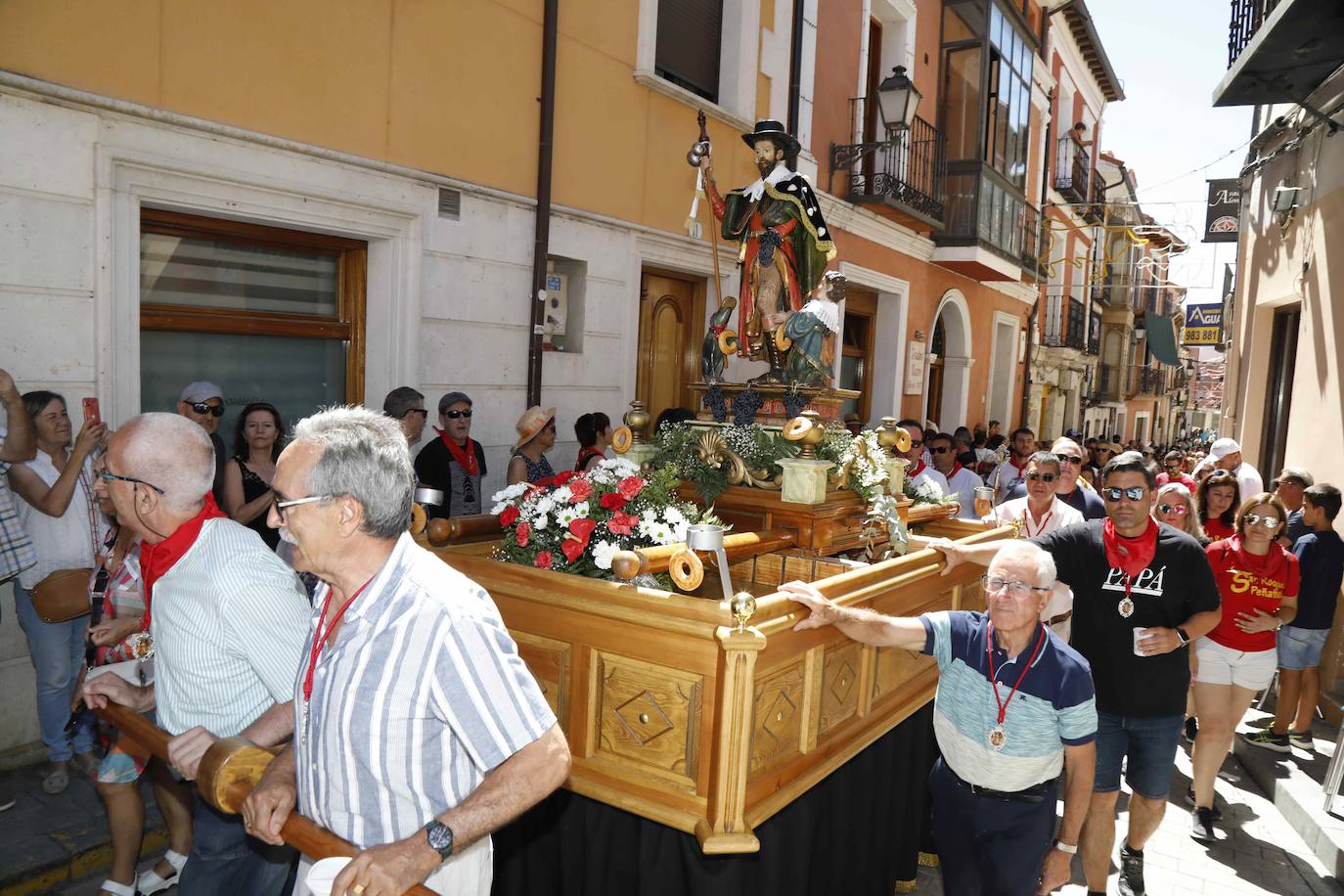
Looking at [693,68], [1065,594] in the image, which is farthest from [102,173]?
[693,68]

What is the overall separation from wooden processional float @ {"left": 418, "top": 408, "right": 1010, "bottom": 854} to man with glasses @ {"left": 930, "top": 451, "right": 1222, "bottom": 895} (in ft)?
3.00

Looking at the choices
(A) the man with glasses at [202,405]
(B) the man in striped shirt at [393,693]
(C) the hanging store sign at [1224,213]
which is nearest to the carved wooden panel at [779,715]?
(B) the man in striped shirt at [393,693]

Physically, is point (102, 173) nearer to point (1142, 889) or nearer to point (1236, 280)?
point (1142, 889)

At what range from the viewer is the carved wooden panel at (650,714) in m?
2.64

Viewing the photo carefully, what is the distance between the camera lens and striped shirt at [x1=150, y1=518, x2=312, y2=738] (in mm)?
2312

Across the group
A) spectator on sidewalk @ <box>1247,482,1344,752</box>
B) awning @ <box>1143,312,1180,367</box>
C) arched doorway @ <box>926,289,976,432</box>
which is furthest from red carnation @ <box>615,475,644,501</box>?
awning @ <box>1143,312,1180,367</box>

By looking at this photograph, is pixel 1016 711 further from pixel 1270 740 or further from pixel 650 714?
pixel 1270 740

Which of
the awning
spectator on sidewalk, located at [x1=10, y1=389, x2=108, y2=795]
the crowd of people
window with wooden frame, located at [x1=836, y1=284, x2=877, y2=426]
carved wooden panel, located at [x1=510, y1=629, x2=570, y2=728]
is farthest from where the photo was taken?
the awning

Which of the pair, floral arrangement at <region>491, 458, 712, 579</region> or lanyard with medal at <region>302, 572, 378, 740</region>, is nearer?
lanyard with medal at <region>302, 572, 378, 740</region>

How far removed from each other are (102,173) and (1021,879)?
497 cm

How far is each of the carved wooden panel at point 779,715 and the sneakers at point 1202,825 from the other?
9.48ft

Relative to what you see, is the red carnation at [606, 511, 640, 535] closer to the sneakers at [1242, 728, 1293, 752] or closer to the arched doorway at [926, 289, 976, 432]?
the sneakers at [1242, 728, 1293, 752]

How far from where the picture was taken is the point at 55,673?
401cm

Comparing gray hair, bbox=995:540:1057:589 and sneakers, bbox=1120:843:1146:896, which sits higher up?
gray hair, bbox=995:540:1057:589
